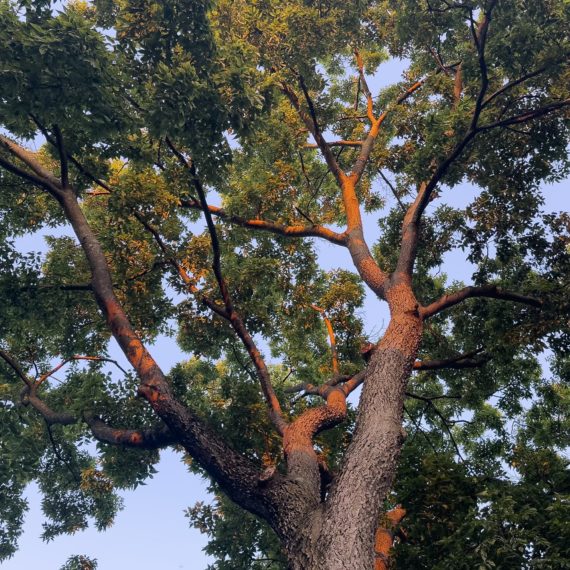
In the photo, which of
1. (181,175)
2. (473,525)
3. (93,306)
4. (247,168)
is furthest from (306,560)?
(247,168)

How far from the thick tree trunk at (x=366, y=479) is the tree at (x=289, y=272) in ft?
0.10

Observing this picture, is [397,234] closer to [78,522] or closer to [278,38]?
[278,38]

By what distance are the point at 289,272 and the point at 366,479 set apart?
25.9ft

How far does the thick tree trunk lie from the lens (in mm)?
5902

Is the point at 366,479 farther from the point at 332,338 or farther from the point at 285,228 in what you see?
the point at 285,228

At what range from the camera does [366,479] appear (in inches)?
259

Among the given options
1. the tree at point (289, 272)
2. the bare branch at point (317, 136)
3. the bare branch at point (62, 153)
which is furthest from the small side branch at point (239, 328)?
the bare branch at point (317, 136)

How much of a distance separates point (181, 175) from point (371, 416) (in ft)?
19.6

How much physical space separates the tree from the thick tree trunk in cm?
3

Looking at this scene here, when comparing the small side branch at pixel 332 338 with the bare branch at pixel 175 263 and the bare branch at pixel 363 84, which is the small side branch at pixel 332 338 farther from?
the bare branch at pixel 363 84

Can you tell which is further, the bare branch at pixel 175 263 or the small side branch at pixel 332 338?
the small side branch at pixel 332 338

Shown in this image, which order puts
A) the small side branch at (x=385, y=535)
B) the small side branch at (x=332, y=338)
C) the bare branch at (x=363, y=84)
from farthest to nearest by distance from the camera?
1. the bare branch at (x=363, y=84)
2. the small side branch at (x=332, y=338)
3. the small side branch at (x=385, y=535)

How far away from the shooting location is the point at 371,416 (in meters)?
7.41

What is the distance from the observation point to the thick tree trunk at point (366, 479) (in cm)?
590
